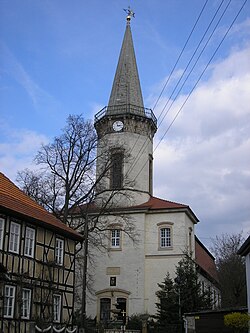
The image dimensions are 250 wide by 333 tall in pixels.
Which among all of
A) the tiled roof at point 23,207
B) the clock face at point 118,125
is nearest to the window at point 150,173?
the clock face at point 118,125

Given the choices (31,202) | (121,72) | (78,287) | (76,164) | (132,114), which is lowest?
(78,287)

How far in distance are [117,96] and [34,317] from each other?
1110 inches

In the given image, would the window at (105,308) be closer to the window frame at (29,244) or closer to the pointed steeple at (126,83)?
the pointed steeple at (126,83)

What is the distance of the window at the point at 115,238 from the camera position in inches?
1774

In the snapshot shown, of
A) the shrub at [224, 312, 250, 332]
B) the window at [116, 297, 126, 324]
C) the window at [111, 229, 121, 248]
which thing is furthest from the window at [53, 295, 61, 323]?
the window at [111, 229, 121, 248]

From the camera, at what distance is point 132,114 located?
158 feet

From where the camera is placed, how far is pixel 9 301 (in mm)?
23922

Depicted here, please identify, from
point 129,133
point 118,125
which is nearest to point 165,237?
point 129,133

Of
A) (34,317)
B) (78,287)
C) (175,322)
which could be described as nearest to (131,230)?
(78,287)

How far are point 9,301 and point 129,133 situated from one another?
86.3 ft

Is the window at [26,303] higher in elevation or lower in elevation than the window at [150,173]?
lower

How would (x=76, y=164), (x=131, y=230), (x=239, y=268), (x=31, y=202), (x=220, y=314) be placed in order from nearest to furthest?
1. (x=220, y=314)
2. (x=31, y=202)
3. (x=76, y=164)
4. (x=131, y=230)
5. (x=239, y=268)

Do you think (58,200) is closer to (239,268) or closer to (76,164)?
(76,164)

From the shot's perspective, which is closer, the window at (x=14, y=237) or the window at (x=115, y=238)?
the window at (x=14, y=237)
